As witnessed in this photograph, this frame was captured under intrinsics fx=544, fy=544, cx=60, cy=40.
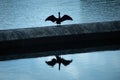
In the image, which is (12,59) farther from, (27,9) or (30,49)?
(27,9)

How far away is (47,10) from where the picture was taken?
2677cm

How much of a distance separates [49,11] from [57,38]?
11.9 meters

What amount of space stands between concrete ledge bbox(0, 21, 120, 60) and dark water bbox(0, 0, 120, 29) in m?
4.93

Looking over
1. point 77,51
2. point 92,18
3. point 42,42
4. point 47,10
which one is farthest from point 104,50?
point 47,10

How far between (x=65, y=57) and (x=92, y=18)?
32.8 ft

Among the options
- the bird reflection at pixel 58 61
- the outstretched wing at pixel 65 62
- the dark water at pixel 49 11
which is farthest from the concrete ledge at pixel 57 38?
the dark water at pixel 49 11

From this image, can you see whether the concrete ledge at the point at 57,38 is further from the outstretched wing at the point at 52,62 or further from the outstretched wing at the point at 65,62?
the outstretched wing at the point at 65,62

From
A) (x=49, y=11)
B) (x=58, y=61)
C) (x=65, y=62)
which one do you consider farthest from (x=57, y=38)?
(x=49, y=11)

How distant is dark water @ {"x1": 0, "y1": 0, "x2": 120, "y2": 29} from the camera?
2153 cm

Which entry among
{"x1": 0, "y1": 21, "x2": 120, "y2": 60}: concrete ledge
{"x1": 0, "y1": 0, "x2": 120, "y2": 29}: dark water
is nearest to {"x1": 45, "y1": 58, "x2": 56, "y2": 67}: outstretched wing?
{"x1": 0, "y1": 21, "x2": 120, "y2": 60}: concrete ledge

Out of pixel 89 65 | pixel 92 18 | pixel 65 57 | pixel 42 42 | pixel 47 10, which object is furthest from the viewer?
pixel 47 10

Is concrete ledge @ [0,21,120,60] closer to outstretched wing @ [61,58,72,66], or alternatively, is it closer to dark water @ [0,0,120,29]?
outstretched wing @ [61,58,72,66]

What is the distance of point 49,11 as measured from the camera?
1032 inches

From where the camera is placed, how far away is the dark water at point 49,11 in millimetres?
21531
